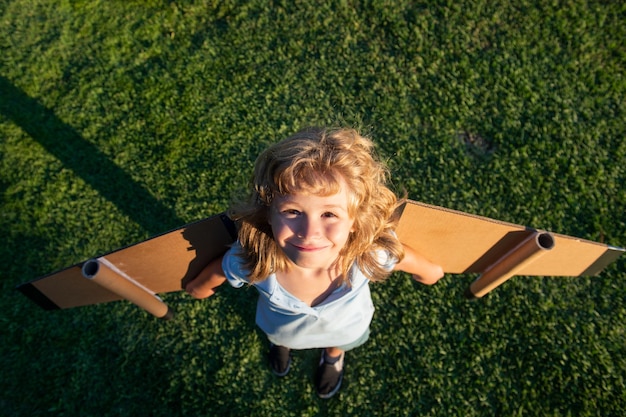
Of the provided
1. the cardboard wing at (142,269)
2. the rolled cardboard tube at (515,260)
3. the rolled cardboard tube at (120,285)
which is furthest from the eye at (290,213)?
the rolled cardboard tube at (515,260)

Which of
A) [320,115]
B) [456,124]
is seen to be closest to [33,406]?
[320,115]

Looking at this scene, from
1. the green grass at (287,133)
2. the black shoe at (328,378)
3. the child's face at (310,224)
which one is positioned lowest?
the black shoe at (328,378)

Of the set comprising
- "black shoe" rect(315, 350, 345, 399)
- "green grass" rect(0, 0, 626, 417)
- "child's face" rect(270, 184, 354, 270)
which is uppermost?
"child's face" rect(270, 184, 354, 270)

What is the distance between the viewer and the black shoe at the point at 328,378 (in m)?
3.19

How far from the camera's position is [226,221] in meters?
2.23

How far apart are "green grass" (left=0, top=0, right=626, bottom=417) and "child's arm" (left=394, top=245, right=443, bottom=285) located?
790mm

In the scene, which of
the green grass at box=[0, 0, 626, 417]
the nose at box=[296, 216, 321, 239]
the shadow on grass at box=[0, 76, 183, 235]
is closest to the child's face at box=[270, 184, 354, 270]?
the nose at box=[296, 216, 321, 239]

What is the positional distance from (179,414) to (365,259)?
2.00m

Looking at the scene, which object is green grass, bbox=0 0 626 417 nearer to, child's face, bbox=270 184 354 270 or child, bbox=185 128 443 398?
child, bbox=185 128 443 398

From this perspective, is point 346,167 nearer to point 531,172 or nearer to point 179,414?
point 179,414

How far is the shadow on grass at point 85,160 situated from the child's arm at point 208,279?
113 cm

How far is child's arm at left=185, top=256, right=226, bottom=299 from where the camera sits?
2550 millimetres

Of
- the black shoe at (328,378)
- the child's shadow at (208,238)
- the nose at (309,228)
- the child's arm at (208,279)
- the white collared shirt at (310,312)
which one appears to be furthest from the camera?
the black shoe at (328,378)

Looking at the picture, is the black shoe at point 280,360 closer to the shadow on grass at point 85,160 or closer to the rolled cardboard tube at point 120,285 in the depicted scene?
the rolled cardboard tube at point 120,285
